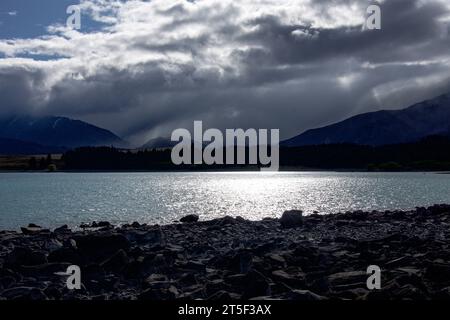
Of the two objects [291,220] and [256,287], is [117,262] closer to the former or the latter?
[256,287]

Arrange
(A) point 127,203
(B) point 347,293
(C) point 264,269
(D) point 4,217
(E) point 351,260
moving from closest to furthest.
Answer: (B) point 347,293
(C) point 264,269
(E) point 351,260
(D) point 4,217
(A) point 127,203

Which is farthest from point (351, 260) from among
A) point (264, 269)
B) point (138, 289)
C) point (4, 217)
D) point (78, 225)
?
point (4, 217)

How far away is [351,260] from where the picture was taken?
30062mm

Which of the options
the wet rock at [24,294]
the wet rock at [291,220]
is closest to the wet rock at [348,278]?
the wet rock at [24,294]

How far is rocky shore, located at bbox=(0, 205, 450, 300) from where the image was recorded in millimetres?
24000

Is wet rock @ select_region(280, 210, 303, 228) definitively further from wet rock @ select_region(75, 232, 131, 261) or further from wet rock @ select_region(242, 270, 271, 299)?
wet rock @ select_region(242, 270, 271, 299)

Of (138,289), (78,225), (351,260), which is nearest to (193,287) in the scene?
(138,289)

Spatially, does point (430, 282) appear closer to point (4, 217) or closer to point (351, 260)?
point (351, 260)

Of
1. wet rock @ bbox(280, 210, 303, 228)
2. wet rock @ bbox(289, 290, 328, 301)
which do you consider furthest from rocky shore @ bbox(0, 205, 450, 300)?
wet rock @ bbox(280, 210, 303, 228)

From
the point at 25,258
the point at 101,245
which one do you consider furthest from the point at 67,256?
the point at 25,258

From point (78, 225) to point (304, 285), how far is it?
44.2 meters
